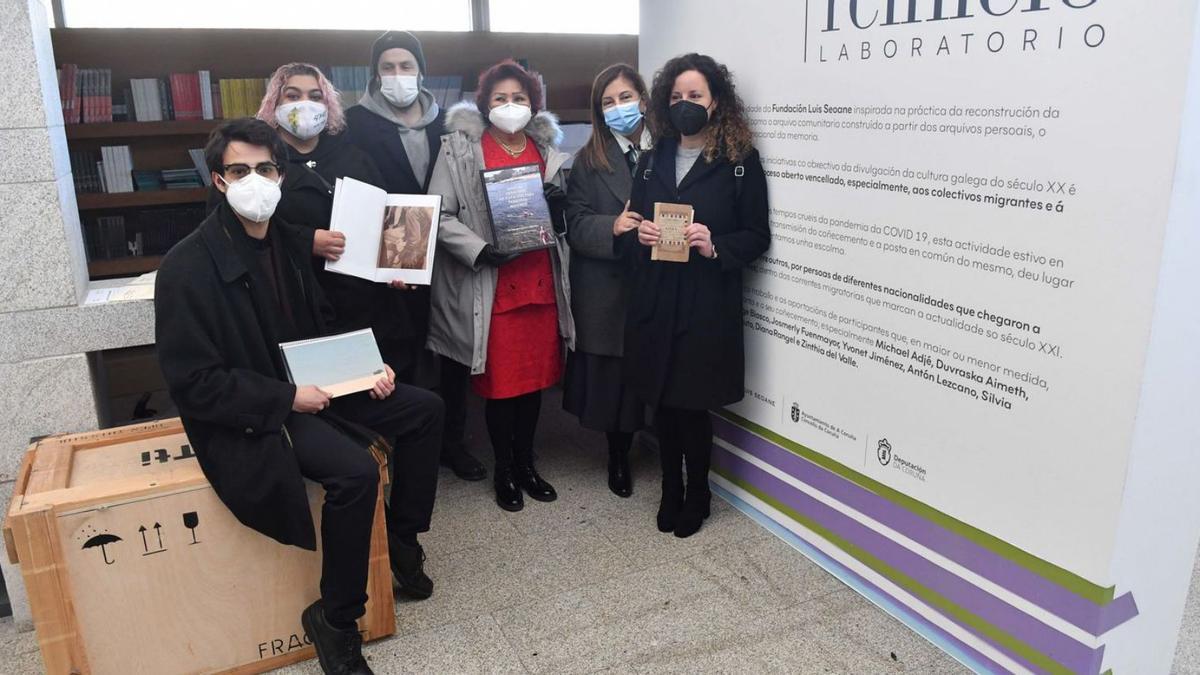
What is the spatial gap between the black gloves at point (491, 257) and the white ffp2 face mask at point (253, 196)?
833mm

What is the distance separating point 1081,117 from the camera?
1896 millimetres

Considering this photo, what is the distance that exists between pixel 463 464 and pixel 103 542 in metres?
1.64

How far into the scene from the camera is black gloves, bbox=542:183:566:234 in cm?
308

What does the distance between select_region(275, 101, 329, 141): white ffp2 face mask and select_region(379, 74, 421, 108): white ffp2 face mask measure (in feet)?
1.16

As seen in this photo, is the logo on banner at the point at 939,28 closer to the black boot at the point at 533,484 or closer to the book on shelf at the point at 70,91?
the black boot at the point at 533,484

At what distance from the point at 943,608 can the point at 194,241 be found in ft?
7.42

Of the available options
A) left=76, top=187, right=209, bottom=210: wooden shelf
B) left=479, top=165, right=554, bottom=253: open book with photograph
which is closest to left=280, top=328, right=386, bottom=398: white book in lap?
left=479, top=165, right=554, bottom=253: open book with photograph

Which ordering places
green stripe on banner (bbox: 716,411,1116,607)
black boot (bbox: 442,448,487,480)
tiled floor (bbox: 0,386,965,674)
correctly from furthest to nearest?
black boot (bbox: 442,448,487,480)
tiled floor (bbox: 0,386,965,674)
green stripe on banner (bbox: 716,411,1116,607)

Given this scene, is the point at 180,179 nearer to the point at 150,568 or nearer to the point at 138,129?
the point at 138,129

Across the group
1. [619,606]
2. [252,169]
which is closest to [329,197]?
[252,169]

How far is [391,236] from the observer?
2812 millimetres

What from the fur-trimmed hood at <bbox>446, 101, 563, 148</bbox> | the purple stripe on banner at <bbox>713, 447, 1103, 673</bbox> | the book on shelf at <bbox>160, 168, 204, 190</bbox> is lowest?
the purple stripe on banner at <bbox>713, 447, 1103, 673</bbox>

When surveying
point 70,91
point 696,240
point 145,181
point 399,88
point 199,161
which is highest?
point 70,91

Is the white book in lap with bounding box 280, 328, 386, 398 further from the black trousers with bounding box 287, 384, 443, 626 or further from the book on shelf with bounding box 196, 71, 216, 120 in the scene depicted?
the book on shelf with bounding box 196, 71, 216, 120
